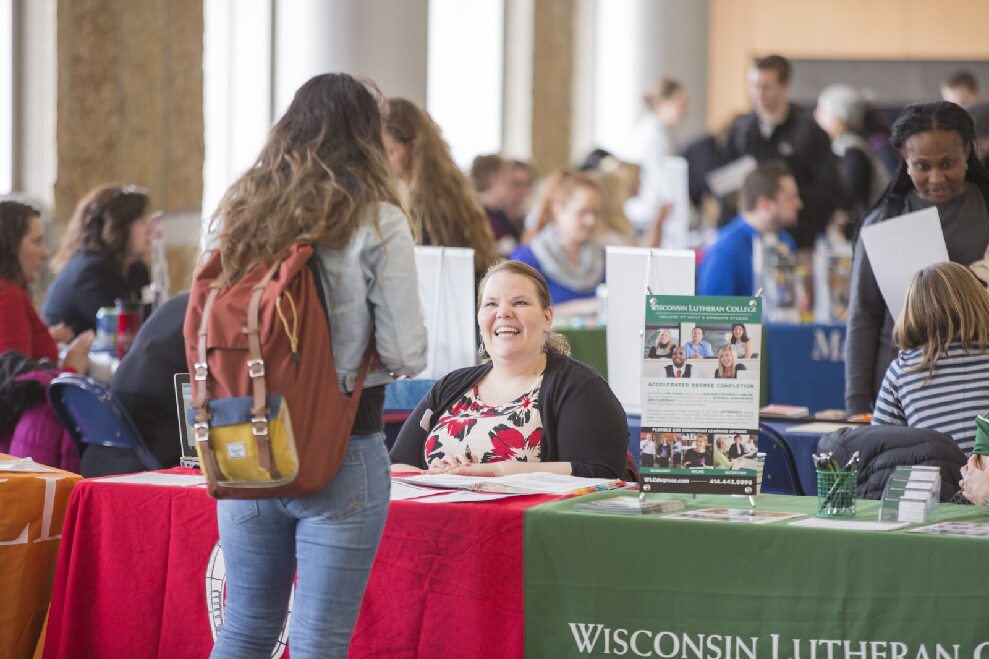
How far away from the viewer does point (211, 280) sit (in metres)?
2.40

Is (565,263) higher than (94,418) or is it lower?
higher

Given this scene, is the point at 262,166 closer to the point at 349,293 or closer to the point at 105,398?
the point at 349,293

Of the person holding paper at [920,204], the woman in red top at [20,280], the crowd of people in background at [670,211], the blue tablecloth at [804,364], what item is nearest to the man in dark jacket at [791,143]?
the crowd of people in background at [670,211]

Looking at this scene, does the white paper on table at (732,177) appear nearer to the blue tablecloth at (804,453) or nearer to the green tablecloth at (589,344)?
the green tablecloth at (589,344)

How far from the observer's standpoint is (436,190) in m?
4.84

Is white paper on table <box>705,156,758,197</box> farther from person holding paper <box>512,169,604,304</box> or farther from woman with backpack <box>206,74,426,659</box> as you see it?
woman with backpack <box>206,74,426,659</box>

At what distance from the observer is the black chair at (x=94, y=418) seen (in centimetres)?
392

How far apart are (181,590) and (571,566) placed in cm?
82

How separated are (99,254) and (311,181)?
137 inches

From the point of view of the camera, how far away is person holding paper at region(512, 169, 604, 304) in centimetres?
687

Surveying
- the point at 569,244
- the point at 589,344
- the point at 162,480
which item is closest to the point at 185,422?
the point at 162,480

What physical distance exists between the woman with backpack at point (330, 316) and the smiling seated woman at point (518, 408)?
34.8 inches

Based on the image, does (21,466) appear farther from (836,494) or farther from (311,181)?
(836,494)

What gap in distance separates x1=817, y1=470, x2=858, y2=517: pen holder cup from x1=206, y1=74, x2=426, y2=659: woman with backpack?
0.82 meters
